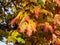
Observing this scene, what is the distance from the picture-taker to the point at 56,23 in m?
1.53

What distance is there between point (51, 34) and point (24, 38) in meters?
0.24

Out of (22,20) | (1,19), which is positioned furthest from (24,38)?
(1,19)

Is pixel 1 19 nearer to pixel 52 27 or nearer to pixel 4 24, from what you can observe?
pixel 4 24

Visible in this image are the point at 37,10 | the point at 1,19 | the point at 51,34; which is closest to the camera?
the point at 37,10

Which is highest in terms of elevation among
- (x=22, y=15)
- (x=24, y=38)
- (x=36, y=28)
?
(x=22, y=15)

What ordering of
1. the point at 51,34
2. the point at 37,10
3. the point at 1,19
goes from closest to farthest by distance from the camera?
the point at 37,10, the point at 51,34, the point at 1,19

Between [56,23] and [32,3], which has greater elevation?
[32,3]

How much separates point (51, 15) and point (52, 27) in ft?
0.35

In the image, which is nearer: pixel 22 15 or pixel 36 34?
pixel 22 15

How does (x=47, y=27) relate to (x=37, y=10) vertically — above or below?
below

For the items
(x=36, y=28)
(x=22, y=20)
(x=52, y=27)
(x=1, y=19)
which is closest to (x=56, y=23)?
(x=52, y=27)

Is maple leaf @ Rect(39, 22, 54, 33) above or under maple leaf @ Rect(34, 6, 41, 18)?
under

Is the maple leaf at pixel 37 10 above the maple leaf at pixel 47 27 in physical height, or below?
above

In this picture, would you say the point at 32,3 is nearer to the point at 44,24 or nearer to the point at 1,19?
the point at 44,24
